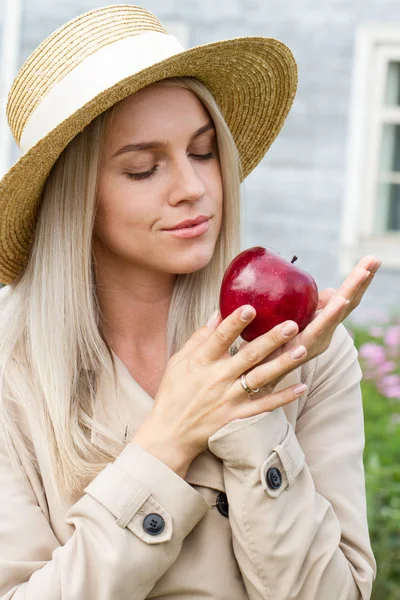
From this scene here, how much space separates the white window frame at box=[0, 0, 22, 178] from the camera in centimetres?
848

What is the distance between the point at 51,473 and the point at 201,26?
6.62 meters

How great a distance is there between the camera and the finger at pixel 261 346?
1.90m

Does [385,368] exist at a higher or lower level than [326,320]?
lower

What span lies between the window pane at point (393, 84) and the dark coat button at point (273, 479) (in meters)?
6.74

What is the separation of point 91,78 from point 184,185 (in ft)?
0.97

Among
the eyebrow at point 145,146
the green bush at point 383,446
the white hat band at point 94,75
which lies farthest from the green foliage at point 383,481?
the white hat band at point 94,75

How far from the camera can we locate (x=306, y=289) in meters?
2.04

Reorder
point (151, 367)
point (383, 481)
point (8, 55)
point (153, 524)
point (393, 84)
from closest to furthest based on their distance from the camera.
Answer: point (153, 524), point (151, 367), point (383, 481), point (393, 84), point (8, 55)

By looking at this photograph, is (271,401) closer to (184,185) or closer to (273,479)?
(273,479)

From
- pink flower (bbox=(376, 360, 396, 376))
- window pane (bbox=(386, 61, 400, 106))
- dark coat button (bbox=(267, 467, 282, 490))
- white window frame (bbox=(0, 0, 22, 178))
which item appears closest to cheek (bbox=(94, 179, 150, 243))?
dark coat button (bbox=(267, 467, 282, 490))

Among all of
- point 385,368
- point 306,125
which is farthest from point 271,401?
point 306,125

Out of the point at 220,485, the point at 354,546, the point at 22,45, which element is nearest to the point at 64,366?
the point at 220,485

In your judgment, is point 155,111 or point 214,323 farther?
point 155,111

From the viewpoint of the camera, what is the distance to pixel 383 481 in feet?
13.8
